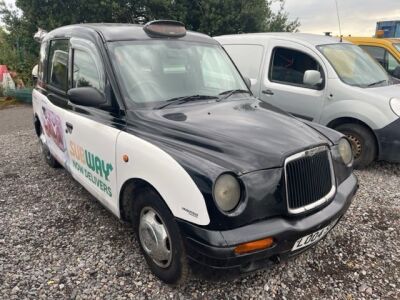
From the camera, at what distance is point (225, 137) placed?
102 inches

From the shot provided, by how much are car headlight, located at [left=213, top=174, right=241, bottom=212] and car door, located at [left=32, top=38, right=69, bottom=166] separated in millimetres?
2403

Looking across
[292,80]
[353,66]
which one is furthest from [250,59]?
[353,66]

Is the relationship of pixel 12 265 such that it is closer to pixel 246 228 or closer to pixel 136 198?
pixel 136 198

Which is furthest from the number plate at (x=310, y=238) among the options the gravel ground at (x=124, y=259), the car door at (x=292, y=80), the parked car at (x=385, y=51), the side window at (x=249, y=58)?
the parked car at (x=385, y=51)

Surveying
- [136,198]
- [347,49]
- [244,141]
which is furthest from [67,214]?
[347,49]

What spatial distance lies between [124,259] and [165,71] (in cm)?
171

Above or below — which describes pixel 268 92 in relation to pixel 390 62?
below

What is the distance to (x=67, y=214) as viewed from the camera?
3963 mm

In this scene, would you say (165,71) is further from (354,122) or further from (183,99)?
(354,122)

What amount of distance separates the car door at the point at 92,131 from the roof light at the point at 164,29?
1.86 ft

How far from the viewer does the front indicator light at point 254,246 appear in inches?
86.7

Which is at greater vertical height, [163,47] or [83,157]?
[163,47]

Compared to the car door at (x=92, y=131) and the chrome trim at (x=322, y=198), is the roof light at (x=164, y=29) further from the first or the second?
the chrome trim at (x=322, y=198)

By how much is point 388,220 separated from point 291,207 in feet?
6.65
